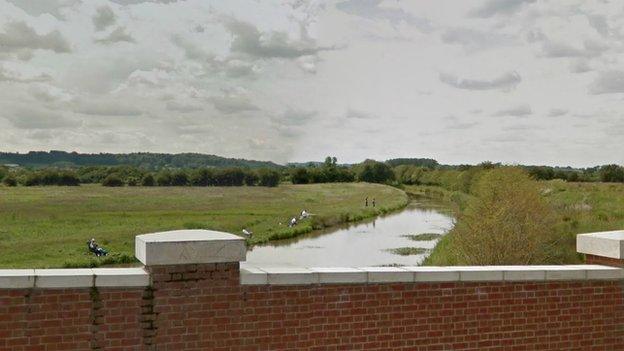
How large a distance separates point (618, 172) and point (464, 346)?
8080cm

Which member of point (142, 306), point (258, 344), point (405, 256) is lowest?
point (405, 256)

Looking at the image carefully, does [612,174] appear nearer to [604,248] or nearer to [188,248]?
[604,248]

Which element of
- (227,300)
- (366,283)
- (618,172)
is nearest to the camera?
(227,300)

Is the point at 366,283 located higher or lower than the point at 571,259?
higher

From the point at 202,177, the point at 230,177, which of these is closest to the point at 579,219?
the point at 202,177

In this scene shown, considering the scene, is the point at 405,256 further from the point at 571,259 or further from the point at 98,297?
A: the point at 98,297

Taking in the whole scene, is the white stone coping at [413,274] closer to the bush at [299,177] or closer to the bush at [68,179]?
the bush at [68,179]

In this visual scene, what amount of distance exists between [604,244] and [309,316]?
13.3 feet

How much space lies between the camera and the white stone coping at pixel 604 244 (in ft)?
25.3

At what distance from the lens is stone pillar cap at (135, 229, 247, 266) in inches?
232

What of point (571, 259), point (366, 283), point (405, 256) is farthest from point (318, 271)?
point (405, 256)

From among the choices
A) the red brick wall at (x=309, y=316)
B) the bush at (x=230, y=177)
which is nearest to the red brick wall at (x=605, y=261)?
the red brick wall at (x=309, y=316)

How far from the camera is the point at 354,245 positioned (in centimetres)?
3656

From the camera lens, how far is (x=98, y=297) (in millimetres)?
5758
